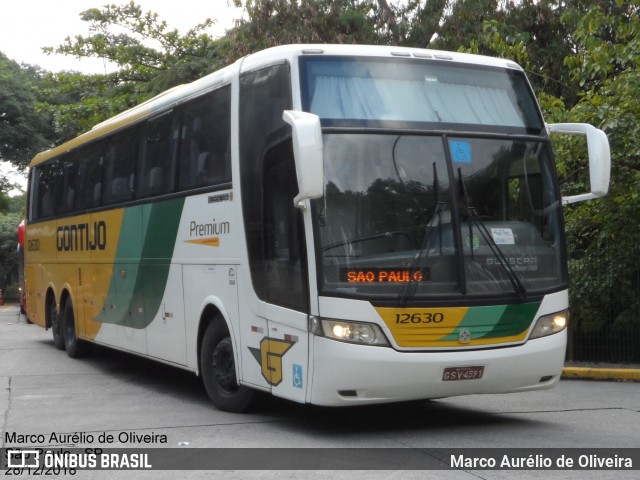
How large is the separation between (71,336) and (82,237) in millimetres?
2138

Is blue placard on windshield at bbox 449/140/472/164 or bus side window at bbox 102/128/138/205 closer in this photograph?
blue placard on windshield at bbox 449/140/472/164

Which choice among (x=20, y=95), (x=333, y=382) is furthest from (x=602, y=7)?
(x=20, y=95)

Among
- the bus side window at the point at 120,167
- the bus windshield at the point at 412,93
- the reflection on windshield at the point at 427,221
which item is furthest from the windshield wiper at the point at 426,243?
the bus side window at the point at 120,167

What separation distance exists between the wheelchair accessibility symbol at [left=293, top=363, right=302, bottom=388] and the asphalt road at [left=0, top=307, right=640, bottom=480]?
18.9 inches

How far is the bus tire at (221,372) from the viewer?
33.0ft

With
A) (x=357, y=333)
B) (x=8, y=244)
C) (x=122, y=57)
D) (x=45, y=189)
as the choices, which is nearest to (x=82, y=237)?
(x=45, y=189)

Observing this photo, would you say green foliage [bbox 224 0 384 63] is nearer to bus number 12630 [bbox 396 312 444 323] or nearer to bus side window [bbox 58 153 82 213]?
bus side window [bbox 58 153 82 213]

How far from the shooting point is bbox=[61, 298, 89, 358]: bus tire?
16.5 meters

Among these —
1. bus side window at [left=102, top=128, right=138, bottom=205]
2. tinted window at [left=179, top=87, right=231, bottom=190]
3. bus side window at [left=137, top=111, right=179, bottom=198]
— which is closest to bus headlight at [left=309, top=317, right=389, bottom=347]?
tinted window at [left=179, top=87, right=231, bottom=190]

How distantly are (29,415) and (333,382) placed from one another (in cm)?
373

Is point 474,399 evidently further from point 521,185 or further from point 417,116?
point 417,116

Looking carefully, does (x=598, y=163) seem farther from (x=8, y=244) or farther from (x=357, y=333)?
(x=8, y=244)

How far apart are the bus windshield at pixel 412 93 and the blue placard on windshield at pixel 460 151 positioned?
0.21 meters

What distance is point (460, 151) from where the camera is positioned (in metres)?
8.79
